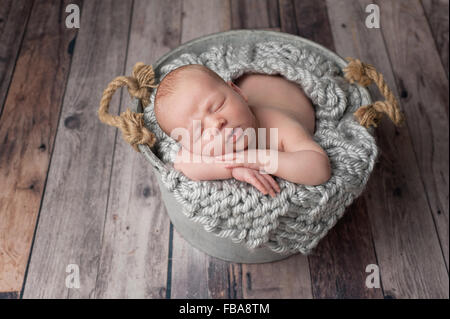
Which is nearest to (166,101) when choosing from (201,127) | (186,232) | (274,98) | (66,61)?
(201,127)

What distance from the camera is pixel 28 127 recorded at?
1288 mm

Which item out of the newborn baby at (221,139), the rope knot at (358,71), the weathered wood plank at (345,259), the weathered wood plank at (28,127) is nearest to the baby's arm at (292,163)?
the newborn baby at (221,139)

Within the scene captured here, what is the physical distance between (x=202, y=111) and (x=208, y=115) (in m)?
0.01

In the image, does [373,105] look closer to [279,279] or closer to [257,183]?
[257,183]

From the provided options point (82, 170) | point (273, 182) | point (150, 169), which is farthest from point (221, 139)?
point (82, 170)

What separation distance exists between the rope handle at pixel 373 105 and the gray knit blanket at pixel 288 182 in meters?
0.03

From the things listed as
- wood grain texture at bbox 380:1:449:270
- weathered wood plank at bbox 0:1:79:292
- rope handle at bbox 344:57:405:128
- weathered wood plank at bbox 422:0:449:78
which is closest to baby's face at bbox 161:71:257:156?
rope handle at bbox 344:57:405:128

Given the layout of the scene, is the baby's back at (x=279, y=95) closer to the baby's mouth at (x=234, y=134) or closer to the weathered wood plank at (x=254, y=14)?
the baby's mouth at (x=234, y=134)

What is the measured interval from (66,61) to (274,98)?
2.64 feet

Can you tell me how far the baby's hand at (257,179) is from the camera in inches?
31.8

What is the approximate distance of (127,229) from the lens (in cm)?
115

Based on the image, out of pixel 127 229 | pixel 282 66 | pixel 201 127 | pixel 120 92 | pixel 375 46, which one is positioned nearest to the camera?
pixel 201 127

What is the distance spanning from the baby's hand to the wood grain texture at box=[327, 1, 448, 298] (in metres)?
0.35
